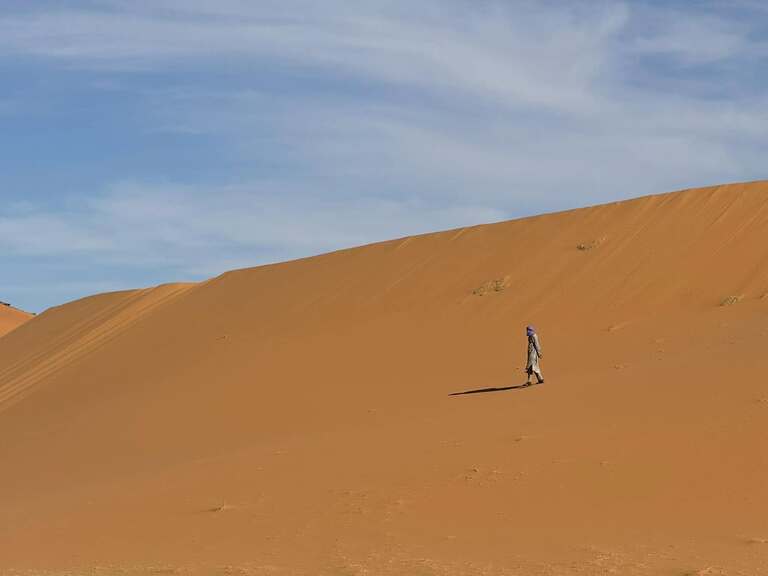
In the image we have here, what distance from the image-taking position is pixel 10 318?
62562 mm

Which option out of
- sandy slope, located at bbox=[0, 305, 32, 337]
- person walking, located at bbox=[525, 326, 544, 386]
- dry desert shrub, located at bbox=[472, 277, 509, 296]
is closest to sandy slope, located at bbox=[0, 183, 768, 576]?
dry desert shrub, located at bbox=[472, 277, 509, 296]

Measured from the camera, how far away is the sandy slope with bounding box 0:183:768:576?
8227 mm

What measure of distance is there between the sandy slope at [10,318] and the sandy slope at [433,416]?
3311cm

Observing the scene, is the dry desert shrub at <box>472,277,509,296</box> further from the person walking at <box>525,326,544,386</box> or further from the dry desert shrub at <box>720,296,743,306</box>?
the person walking at <box>525,326,544,386</box>

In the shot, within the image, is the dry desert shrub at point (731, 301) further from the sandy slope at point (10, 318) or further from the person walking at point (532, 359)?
the sandy slope at point (10, 318)

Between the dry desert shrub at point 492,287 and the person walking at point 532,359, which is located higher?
the dry desert shrub at point 492,287

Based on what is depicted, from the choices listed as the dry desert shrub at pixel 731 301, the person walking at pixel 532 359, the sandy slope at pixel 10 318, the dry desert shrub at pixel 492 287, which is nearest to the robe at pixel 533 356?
the person walking at pixel 532 359

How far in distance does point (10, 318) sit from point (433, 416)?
54773 mm

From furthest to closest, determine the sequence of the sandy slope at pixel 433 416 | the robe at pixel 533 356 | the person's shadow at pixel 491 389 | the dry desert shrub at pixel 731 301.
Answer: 1. the dry desert shrub at pixel 731 301
2. the person's shadow at pixel 491 389
3. the robe at pixel 533 356
4. the sandy slope at pixel 433 416

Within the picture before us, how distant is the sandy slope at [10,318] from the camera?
195ft

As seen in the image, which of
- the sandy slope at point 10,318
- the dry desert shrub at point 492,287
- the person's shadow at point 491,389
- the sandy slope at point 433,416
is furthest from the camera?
the sandy slope at point 10,318

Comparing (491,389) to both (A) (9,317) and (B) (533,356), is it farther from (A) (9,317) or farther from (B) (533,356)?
(A) (9,317)

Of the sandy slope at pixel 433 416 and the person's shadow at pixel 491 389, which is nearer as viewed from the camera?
the sandy slope at pixel 433 416

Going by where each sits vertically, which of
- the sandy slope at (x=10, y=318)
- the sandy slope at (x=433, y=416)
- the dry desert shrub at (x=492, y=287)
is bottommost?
the sandy slope at (x=433, y=416)
